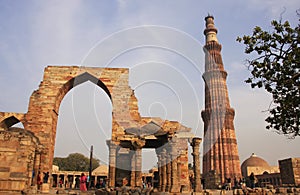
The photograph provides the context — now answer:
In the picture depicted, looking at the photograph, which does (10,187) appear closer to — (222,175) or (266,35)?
(266,35)

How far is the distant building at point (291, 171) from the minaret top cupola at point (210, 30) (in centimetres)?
3011

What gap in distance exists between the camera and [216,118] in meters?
40.7

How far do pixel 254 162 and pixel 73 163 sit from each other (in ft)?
101

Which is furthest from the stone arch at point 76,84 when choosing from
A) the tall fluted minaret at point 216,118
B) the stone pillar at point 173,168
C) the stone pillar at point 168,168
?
the tall fluted minaret at point 216,118

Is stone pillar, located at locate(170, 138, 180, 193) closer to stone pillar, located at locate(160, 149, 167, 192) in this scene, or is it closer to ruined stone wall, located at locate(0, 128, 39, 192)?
stone pillar, located at locate(160, 149, 167, 192)

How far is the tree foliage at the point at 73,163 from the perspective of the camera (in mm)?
46531

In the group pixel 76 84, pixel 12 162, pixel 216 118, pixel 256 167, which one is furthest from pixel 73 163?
pixel 12 162

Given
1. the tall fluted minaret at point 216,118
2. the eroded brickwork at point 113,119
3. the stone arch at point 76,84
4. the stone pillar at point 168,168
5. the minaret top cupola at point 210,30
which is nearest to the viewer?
the stone pillar at point 168,168

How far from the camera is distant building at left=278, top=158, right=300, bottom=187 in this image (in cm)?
1464

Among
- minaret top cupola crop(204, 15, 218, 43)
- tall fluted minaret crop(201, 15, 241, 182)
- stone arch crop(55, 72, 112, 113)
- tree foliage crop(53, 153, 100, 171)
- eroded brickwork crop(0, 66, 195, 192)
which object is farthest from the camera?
tree foliage crop(53, 153, 100, 171)

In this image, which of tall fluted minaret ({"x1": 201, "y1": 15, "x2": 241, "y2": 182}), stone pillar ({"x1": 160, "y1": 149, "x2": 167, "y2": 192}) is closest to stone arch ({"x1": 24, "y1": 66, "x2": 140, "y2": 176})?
stone pillar ({"x1": 160, "y1": 149, "x2": 167, "y2": 192})

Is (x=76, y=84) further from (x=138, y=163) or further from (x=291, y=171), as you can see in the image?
(x=291, y=171)

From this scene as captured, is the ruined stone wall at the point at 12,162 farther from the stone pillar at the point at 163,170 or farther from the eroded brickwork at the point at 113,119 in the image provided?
the stone pillar at the point at 163,170

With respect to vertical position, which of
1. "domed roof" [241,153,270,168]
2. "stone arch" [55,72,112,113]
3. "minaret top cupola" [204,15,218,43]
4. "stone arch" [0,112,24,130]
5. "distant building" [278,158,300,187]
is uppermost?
"minaret top cupola" [204,15,218,43]
